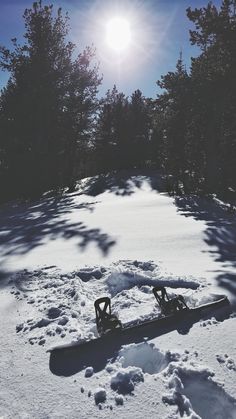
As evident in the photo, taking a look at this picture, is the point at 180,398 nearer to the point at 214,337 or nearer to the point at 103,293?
the point at 214,337

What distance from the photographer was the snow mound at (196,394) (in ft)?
8.65

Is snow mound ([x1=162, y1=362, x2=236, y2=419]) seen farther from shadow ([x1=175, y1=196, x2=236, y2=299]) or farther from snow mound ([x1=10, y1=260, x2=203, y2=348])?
shadow ([x1=175, y1=196, x2=236, y2=299])

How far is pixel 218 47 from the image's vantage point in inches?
666

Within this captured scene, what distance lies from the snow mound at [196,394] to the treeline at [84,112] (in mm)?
15580

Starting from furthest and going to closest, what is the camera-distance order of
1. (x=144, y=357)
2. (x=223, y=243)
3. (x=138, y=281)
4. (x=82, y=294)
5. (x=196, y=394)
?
1. (x=223, y=243)
2. (x=138, y=281)
3. (x=82, y=294)
4. (x=144, y=357)
5. (x=196, y=394)

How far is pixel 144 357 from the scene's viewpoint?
11.3ft

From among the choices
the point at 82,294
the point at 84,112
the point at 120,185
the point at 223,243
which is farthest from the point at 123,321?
the point at 84,112

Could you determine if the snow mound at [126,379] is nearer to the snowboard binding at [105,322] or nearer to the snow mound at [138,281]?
the snowboard binding at [105,322]

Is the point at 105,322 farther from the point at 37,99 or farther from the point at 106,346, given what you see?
the point at 37,99

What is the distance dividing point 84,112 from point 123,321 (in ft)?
95.6

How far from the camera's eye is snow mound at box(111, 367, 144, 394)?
9.73 feet

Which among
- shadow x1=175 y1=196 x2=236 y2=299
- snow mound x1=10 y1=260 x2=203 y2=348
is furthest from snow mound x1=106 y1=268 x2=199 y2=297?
shadow x1=175 y1=196 x2=236 y2=299

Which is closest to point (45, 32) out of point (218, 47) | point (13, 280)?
point (218, 47)

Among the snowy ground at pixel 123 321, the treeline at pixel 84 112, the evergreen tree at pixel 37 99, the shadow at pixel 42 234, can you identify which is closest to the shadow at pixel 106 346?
the snowy ground at pixel 123 321
